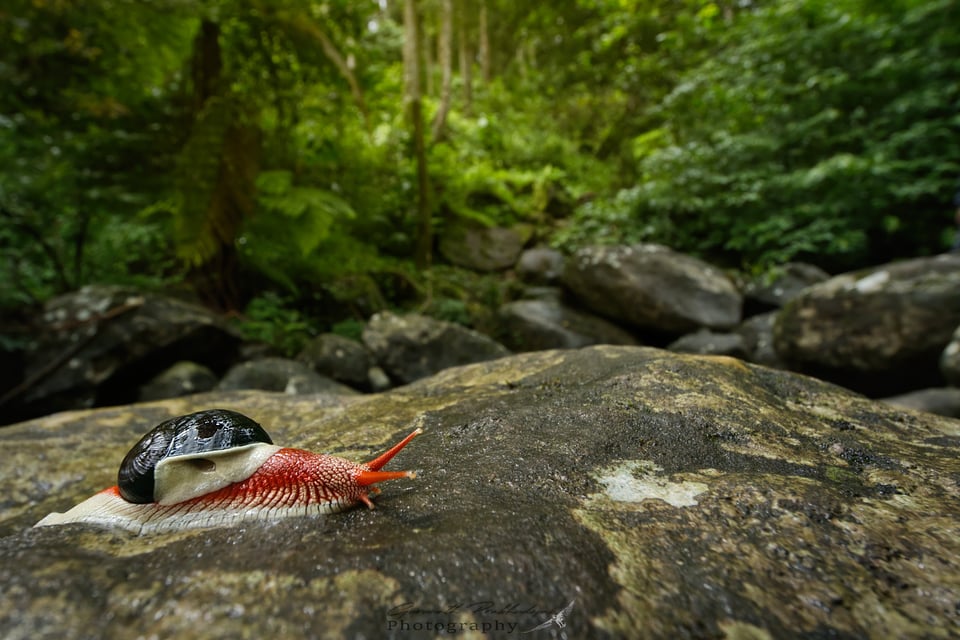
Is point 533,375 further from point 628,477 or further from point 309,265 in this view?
point 309,265

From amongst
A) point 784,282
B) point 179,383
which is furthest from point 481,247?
point 179,383

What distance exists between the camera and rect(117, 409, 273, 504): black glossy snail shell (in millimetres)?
1073

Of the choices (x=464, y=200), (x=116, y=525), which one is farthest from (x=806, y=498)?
(x=464, y=200)

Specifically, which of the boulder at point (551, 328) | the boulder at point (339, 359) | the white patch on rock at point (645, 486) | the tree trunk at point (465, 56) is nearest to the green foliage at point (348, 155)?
the boulder at point (339, 359)

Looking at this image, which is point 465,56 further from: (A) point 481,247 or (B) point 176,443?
(B) point 176,443

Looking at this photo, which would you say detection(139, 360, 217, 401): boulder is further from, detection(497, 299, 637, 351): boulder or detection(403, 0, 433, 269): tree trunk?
detection(403, 0, 433, 269): tree trunk

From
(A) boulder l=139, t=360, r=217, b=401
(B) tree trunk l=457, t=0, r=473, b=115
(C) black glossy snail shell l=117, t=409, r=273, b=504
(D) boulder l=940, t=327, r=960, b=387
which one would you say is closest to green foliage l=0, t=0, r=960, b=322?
(A) boulder l=139, t=360, r=217, b=401

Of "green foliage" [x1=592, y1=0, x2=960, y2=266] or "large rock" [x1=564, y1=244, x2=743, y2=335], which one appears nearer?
"green foliage" [x1=592, y1=0, x2=960, y2=266]

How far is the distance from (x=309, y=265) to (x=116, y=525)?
16.6ft

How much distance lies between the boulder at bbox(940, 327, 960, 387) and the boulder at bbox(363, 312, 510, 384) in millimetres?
4115

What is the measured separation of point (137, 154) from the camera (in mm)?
4570

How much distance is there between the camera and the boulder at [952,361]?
12.5 feet

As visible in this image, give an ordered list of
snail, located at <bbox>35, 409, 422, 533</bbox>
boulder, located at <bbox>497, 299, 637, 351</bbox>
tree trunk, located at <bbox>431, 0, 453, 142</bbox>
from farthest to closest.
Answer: tree trunk, located at <bbox>431, 0, 453, 142</bbox>
boulder, located at <bbox>497, 299, 637, 351</bbox>
snail, located at <bbox>35, 409, 422, 533</bbox>

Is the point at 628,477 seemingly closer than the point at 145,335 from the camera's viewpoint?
Yes
